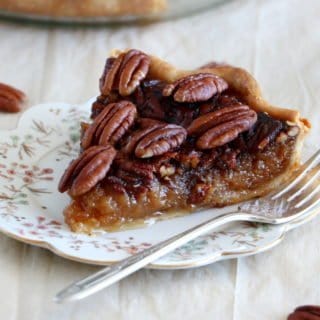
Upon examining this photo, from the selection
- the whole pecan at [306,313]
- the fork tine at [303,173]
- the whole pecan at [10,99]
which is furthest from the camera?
the whole pecan at [10,99]

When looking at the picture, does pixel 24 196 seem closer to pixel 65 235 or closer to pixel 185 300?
pixel 65 235

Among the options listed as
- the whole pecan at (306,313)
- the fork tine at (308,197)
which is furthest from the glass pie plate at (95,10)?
the whole pecan at (306,313)

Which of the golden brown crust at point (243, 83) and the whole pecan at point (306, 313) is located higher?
the golden brown crust at point (243, 83)

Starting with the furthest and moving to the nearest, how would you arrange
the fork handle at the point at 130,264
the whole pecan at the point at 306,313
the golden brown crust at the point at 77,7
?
the golden brown crust at the point at 77,7, the whole pecan at the point at 306,313, the fork handle at the point at 130,264

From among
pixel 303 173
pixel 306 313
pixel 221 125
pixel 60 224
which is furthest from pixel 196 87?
pixel 306 313

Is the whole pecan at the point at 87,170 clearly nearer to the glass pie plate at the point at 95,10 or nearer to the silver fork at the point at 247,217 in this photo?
the silver fork at the point at 247,217

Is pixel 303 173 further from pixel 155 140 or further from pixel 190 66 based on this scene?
pixel 190 66

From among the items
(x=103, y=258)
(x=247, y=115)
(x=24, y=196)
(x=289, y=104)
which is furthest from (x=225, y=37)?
(x=103, y=258)
